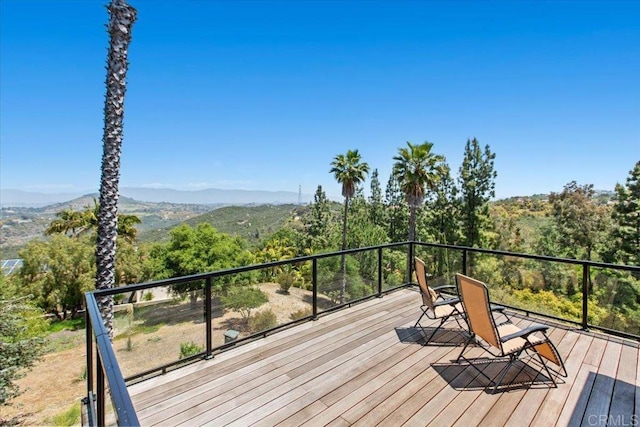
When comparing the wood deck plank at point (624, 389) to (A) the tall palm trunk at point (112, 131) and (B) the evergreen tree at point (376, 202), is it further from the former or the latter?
(B) the evergreen tree at point (376, 202)

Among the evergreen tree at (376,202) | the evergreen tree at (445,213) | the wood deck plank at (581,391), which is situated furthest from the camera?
the evergreen tree at (376,202)

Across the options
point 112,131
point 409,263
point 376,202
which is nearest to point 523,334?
point 409,263

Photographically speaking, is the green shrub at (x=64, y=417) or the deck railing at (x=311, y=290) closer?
the deck railing at (x=311, y=290)

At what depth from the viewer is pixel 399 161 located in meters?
19.9

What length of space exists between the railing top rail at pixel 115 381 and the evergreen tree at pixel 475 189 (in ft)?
86.6

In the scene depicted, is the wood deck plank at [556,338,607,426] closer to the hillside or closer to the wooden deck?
the wooden deck

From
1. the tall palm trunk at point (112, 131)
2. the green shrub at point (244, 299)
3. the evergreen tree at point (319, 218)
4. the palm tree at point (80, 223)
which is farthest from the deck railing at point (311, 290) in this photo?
the evergreen tree at point (319, 218)

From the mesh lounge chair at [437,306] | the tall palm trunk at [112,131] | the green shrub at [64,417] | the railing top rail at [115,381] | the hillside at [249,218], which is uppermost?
the tall palm trunk at [112,131]

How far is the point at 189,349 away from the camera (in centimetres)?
325

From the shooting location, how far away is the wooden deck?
7.68 ft

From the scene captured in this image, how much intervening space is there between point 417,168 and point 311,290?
16621 millimetres

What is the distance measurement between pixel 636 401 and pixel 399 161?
59.7ft

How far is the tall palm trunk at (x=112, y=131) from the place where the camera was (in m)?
6.64

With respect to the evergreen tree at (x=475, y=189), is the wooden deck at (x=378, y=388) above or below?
below
